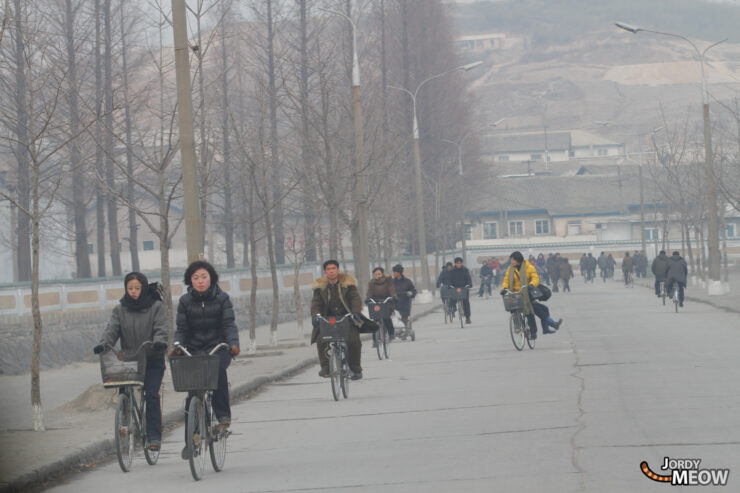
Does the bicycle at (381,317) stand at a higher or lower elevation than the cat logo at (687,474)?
higher

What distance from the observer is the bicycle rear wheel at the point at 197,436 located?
9023 millimetres

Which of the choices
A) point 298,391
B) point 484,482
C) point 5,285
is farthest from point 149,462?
point 5,285

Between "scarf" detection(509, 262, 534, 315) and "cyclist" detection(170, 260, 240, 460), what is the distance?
461 inches

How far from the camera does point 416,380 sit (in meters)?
16.6

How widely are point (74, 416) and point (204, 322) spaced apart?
446cm

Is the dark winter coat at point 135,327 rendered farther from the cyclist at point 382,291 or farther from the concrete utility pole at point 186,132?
the cyclist at point 382,291

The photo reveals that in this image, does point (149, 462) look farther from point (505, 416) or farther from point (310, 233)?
point (310, 233)

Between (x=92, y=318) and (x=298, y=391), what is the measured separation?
1633cm

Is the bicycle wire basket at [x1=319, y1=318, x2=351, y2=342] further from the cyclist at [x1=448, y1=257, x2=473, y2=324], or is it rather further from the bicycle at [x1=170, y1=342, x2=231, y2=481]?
the cyclist at [x1=448, y1=257, x2=473, y2=324]

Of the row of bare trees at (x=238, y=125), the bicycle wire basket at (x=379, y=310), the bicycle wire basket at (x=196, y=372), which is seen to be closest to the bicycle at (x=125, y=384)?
the bicycle wire basket at (x=196, y=372)

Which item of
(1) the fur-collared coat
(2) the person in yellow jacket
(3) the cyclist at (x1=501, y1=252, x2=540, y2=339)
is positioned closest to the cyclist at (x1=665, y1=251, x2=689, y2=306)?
(2) the person in yellow jacket

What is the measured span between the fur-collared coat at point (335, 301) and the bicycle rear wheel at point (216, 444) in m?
5.22

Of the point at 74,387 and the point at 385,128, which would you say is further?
the point at 385,128

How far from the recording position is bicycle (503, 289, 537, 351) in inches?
820
